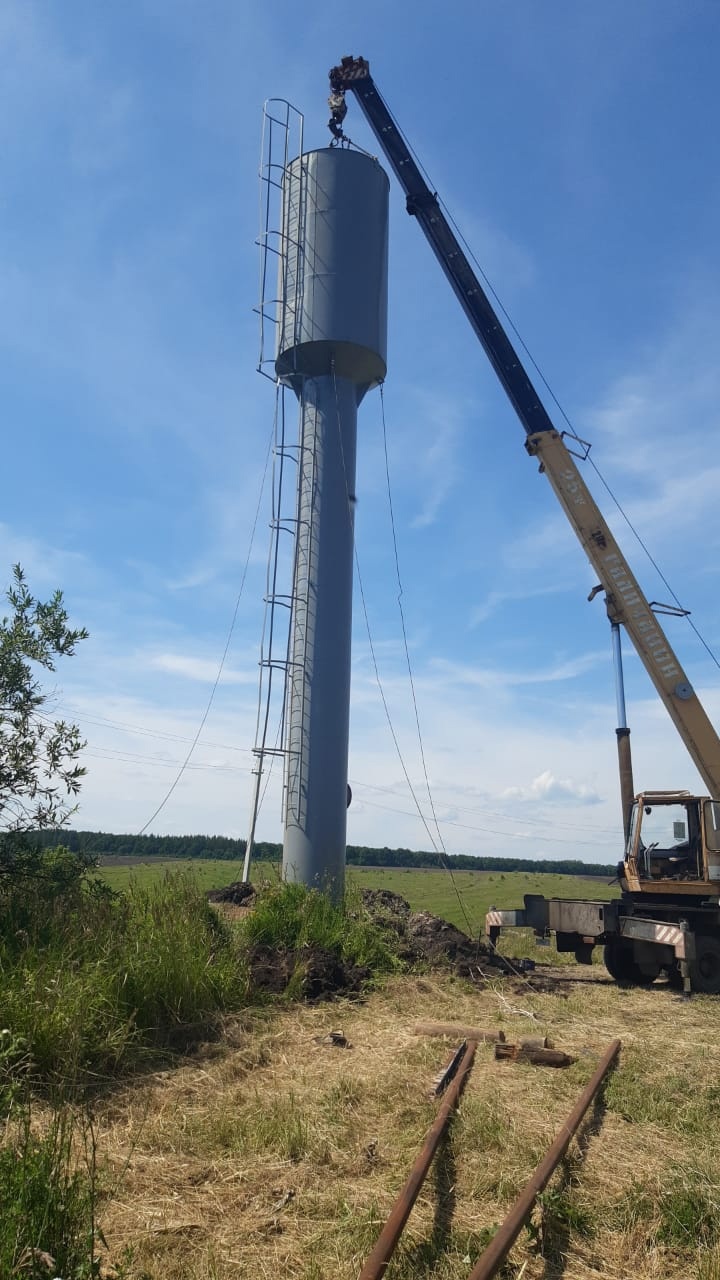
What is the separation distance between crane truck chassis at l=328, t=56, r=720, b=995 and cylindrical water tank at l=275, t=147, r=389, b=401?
172cm

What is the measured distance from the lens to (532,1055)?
7805 millimetres

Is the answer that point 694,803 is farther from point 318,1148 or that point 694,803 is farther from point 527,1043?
point 318,1148

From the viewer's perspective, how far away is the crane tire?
12.5m

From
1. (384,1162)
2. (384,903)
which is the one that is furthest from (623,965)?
(384,1162)

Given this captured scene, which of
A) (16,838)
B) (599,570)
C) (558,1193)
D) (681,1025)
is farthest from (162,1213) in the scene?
(599,570)

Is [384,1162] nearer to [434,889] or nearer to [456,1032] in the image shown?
[456,1032]

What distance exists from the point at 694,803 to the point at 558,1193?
897cm

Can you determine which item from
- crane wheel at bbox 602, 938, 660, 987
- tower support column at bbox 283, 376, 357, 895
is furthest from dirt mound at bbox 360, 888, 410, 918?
crane wheel at bbox 602, 938, 660, 987

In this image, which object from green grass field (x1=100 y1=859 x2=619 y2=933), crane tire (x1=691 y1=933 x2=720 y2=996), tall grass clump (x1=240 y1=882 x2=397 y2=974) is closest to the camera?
tall grass clump (x1=240 y1=882 x2=397 y2=974)

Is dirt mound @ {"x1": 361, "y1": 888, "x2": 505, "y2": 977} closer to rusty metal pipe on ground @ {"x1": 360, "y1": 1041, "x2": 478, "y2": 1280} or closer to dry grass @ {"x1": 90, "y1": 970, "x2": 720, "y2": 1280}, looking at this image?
dry grass @ {"x1": 90, "y1": 970, "x2": 720, "y2": 1280}

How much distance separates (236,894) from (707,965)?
24.3 ft

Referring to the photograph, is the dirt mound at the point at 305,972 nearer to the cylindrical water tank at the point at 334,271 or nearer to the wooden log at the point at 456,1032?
the wooden log at the point at 456,1032

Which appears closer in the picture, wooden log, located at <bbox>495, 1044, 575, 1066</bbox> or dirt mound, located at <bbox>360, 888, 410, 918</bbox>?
wooden log, located at <bbox>495, 1044, 575, 1066</bbox>

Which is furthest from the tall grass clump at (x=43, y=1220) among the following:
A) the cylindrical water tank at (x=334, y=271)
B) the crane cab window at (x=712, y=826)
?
the cylindrical water tank at (x=334, y=271)
